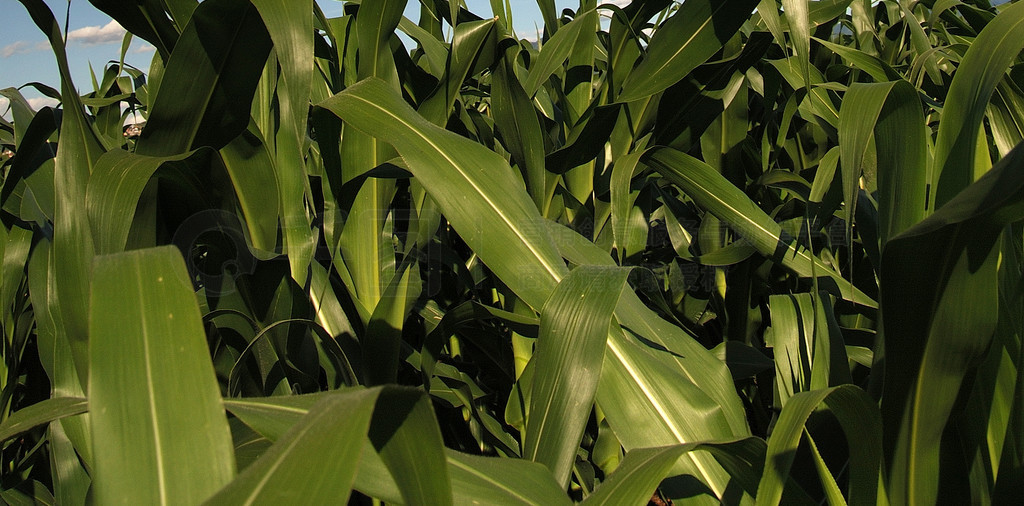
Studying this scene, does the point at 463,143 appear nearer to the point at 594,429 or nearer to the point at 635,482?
the point at 635,482

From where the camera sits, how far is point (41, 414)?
468 mm

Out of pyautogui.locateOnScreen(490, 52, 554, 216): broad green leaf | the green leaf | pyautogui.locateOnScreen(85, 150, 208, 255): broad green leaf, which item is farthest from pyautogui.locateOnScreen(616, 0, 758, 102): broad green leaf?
pyautogui.locateOnScreen(85, 150, 208, 255): broad green leaf

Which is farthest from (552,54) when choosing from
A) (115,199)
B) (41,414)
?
(41,414)

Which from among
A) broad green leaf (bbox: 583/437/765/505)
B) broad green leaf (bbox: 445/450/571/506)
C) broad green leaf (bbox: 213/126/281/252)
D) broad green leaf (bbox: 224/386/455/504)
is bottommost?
broad green leaf (bbox: 445/450/571/506)

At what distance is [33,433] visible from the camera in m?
1.12

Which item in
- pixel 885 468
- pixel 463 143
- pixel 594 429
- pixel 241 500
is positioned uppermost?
pixel 463 143

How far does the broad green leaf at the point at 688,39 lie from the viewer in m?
0.78

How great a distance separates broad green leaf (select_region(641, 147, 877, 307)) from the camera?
2.64 feet

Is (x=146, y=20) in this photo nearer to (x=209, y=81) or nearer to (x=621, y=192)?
(x=209, y=81)

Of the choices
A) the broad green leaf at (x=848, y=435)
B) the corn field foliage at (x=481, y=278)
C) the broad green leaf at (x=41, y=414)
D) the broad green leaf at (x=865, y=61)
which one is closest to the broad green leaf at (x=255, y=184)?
the corn field foliage at (x=481, y=278)

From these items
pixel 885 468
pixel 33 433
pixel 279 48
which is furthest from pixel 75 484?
pixel 885 468

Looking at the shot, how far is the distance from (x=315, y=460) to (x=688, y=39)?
2.20 feet

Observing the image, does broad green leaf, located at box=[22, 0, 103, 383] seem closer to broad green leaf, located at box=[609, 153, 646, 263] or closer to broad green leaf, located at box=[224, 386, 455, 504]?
broad green leaf, located at box=[224, 386, 455, 504]

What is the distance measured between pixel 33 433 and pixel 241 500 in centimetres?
110
